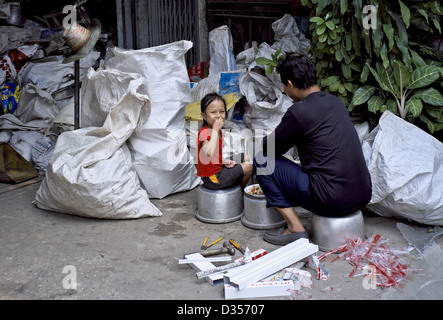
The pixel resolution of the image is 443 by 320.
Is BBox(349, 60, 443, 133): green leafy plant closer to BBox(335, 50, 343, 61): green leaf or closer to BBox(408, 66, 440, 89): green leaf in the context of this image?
BBox(408, 66, 440, 89): green leaf

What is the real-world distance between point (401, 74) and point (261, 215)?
4.58 feet

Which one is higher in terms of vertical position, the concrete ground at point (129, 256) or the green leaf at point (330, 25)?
the green leaf at point (330, 25)

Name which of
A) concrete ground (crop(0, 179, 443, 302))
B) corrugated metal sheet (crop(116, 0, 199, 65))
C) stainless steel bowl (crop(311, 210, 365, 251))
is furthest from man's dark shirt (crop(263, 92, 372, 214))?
corrugated metal sheet (crop(116, 0, 199, 65))

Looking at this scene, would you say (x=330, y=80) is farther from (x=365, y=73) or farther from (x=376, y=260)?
(x=376, y=260)

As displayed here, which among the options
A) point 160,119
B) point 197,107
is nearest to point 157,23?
point 197,107

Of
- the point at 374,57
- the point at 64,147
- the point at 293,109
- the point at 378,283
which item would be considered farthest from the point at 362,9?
the point at 64,147

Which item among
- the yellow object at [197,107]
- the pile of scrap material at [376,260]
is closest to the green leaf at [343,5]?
the yellow object at [197,107]

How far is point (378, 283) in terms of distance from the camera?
2303mm

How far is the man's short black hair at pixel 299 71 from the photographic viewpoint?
2609 millimetres

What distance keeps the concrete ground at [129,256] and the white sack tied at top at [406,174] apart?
0.17 metres

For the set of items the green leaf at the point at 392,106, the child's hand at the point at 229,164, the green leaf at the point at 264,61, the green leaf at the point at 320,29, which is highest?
the green leaf at the point at 320,29

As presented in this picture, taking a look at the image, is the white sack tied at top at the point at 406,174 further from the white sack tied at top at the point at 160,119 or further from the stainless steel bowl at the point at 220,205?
the white sack tied at top at the point at 160,119

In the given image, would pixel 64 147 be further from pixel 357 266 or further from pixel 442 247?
pixel 442 247

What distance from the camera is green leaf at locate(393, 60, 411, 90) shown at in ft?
10.7
